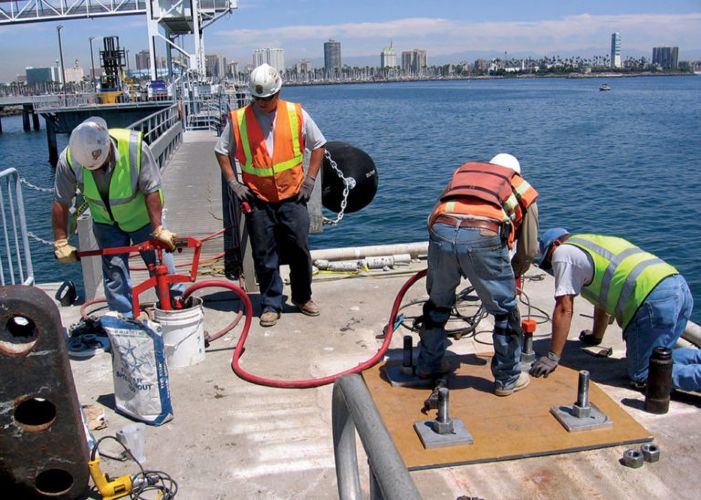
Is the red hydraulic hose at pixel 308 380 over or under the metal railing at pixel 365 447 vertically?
under

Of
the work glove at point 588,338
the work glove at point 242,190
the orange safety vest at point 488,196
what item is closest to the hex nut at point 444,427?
the orange safety vest at point 488,196

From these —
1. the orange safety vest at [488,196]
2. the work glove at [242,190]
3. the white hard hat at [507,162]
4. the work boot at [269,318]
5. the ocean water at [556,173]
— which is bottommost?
the ocean water at [556,173]

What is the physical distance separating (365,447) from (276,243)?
4.12m

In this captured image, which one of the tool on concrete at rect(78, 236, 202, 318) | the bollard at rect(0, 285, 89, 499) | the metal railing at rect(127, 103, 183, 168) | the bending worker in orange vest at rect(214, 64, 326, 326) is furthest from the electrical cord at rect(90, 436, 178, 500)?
the metal railing at rect(127, 103, 183, 168)

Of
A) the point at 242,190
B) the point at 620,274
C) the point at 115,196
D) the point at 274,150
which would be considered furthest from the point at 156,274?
the point at 620,274

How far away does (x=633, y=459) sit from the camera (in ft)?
12.3

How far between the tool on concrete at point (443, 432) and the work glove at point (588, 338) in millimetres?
1785

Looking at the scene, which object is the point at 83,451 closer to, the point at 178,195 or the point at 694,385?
the point at 694,385

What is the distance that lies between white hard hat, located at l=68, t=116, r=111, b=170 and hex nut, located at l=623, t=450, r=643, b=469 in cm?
377

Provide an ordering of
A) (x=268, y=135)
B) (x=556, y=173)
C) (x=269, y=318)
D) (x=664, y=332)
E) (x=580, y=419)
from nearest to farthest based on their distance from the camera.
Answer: (x=580, y=419)
(x=664, y=332)
(x=268, y=135)
(x=269, y=318)
(x=556, y=173)

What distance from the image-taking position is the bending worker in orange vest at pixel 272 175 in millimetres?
5582

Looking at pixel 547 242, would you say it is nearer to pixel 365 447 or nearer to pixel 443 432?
pixel 443 432

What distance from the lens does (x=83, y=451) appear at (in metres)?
3.44

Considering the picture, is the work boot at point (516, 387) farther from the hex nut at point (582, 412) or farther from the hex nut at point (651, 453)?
the hex nut at point (651, 453)
